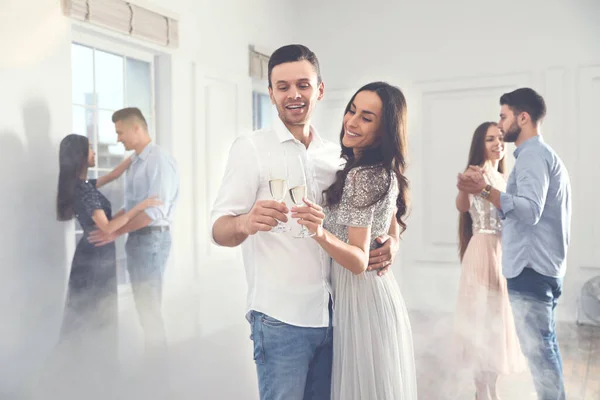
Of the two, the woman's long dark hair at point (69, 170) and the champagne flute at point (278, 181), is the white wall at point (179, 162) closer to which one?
the woman's long dark hair at point (69, 170)

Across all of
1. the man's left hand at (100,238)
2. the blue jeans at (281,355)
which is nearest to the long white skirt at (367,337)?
the blue jeans at (281,355)

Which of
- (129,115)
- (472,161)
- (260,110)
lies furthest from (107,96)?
(472,161)

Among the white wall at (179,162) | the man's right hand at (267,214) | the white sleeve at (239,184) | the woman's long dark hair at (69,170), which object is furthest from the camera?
the woman's long dark hair at (69,170)

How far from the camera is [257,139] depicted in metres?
1.35

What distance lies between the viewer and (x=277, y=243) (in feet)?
4.56

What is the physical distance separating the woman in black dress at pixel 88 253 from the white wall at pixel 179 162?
3 cm

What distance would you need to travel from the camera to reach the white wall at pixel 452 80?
7.75 feet

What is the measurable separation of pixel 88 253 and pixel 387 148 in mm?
1016

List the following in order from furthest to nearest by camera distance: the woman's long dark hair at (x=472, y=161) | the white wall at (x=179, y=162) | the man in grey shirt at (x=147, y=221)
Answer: the woman's long dark hair at (x=472, y=161) → the man in grey shirt at (x=147, y=221) → the white wall at (x=179, y=162)

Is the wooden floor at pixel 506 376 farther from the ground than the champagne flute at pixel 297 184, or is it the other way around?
the champagne flute at pixel 297 184

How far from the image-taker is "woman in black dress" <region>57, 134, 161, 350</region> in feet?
5.56

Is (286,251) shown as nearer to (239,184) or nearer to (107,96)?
(239,184)

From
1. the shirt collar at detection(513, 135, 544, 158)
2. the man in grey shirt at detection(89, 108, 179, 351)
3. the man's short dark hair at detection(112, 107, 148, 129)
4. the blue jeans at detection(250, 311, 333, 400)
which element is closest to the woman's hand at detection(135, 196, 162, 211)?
the man in grey shirt at detection(89, 108, 179, 351)

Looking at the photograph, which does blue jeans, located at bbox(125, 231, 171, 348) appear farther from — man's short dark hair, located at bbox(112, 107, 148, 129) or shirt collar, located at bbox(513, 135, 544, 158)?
shirt collar, located at bbox(513, 135, 544, 158)
